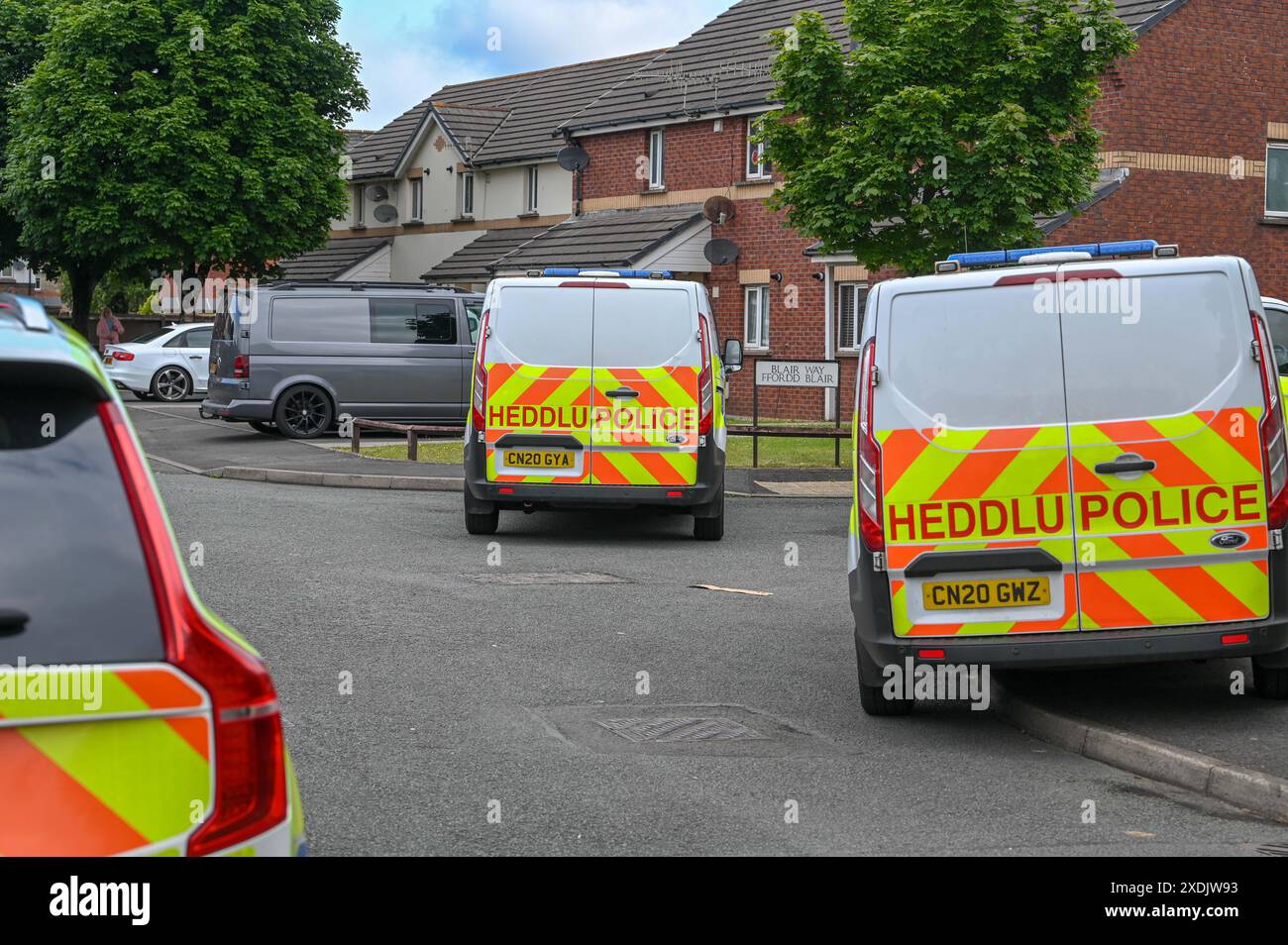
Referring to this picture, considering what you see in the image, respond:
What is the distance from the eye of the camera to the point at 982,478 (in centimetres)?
737

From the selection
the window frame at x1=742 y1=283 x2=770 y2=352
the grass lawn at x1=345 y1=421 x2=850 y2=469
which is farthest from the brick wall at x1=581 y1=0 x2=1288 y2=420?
the grass lawn at x1=345 y1=421 x2=850 y2=469

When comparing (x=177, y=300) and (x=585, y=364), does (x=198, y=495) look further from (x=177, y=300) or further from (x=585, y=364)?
(x=177, y=300)

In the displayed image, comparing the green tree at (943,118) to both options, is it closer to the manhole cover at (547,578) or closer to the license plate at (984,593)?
the manhole cover at (547,578)

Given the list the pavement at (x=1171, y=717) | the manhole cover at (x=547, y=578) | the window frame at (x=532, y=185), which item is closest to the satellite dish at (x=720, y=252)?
the window frame at (x=532, y=185)

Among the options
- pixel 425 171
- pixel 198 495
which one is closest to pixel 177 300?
pixel 425 171

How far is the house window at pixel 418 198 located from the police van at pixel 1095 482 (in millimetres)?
43859

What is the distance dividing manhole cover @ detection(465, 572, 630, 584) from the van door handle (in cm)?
557

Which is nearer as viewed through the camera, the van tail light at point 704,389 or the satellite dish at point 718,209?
the van tail light at point 704,389

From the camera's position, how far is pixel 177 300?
178 feet

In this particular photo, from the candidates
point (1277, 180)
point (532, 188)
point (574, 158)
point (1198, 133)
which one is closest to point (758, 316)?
point (574, 158)

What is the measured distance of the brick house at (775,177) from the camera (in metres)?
29.9

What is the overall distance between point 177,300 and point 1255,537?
50.5 m

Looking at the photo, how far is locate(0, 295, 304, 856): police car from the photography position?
2762 millimetres

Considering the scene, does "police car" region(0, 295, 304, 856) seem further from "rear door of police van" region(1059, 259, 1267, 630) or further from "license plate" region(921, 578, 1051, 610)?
"rear door of police van" region(1059, 259, 1267, 630)
